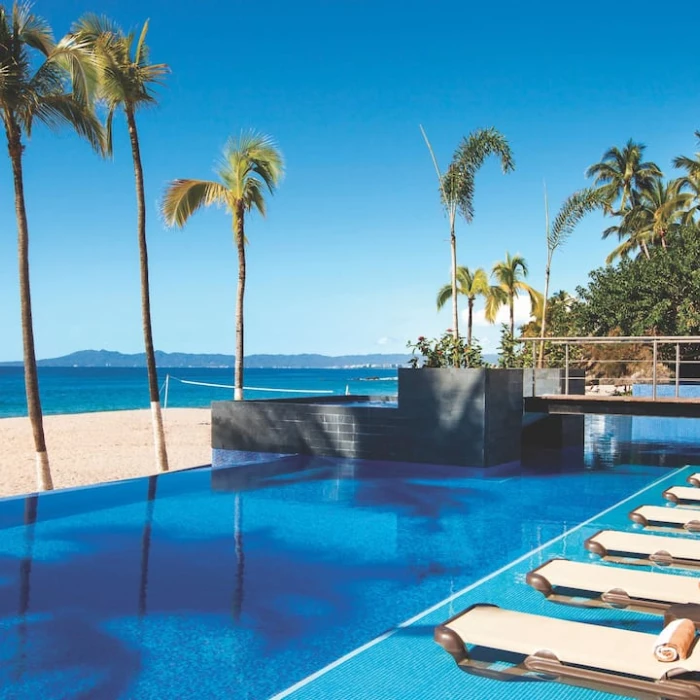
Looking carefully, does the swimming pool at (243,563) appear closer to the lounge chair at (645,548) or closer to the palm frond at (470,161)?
the lounge chair at (645,548)

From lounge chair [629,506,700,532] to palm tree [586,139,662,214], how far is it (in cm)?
3256

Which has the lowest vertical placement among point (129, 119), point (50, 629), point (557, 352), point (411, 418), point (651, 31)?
point (50, 629)

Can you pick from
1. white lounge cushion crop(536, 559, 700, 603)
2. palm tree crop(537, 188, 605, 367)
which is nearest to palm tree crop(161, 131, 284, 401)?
palm tree crop(537, 188, 605, 367)

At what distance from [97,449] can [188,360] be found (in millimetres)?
157677

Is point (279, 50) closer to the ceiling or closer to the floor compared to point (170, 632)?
closer to the ceiling

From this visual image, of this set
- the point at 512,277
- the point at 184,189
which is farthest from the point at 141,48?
the point at 512,277

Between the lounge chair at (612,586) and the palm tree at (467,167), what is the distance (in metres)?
10.5

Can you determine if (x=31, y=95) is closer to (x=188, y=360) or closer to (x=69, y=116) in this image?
(x=69, y=116)

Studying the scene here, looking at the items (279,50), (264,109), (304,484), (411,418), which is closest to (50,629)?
(304,484)

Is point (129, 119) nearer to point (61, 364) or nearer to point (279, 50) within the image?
point (279, 50)

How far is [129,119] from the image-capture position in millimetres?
12828

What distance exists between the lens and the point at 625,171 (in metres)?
38.0

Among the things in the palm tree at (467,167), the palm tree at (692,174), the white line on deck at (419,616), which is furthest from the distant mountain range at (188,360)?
the white line on deck at (419,616)

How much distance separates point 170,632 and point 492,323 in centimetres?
2882
